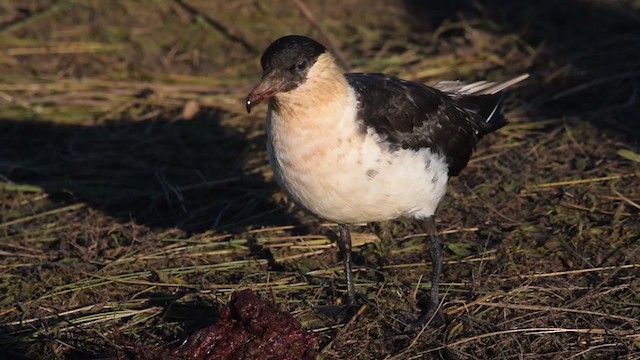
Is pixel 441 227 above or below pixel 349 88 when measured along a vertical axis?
below

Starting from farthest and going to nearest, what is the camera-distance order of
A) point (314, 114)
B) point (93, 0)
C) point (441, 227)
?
point (93, 0) → point (441, 227) → point (314, 114)

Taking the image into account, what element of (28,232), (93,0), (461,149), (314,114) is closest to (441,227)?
(461,149)

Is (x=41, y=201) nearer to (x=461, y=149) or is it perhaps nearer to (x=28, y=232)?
(x=28, y=232)

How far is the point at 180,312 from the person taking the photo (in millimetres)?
6047

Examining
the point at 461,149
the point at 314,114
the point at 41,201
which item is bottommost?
the point at 41,201

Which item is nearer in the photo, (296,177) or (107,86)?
(296,177)

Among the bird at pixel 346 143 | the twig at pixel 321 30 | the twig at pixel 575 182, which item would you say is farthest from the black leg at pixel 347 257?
the twig at pixel 321 30

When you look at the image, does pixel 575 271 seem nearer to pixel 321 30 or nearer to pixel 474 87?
pixel 474 87

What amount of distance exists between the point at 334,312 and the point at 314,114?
1234 mm

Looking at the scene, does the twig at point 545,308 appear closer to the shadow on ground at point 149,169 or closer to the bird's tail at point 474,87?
the bird's tail at point 474,87

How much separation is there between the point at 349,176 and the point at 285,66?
69cm

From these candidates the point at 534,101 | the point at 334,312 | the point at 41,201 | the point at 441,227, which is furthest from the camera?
the point at 534,101

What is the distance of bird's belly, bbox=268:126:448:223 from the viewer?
5.49 meters

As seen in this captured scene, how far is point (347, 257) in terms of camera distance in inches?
243
